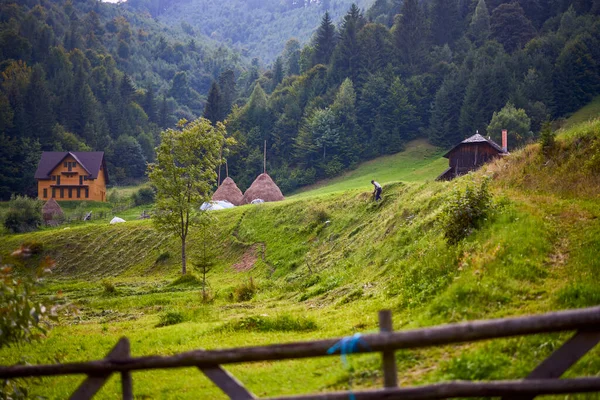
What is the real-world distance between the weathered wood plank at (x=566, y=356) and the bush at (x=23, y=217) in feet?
256

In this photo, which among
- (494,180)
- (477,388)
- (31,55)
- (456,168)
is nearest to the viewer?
(477,388)

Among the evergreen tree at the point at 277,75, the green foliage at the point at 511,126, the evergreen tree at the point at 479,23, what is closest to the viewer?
the green foliage at the point at 511,126

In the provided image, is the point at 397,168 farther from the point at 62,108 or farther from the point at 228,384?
the point at 62,108

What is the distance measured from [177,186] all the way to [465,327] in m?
39.4

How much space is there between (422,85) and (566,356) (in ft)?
348

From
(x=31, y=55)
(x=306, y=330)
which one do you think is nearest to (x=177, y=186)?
(x=306, y=330)

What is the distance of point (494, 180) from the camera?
2214cm

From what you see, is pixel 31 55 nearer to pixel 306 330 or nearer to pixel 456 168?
pixel 456 168

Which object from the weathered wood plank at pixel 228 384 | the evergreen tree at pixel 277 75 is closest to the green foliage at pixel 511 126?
the weathered wood plank at pixel 228 384

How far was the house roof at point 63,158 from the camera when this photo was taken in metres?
98.9

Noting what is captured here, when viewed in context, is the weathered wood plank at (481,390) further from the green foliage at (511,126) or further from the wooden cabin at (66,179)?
the wooden cabin at (66,179)

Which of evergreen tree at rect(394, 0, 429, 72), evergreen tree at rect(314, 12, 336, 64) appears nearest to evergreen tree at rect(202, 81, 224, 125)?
evergreen tree at rect(314, 12, 336, 64)

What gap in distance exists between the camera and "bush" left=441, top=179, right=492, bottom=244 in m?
16.0

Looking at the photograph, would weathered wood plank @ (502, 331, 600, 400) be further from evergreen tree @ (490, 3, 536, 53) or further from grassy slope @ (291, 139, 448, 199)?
evergreen tree @ (490, 3, 536, 53)
